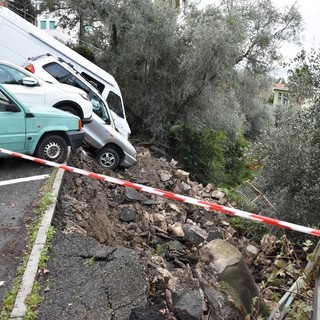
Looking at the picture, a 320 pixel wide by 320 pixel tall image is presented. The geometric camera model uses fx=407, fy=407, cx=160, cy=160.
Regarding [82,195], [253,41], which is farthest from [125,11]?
[82,195]

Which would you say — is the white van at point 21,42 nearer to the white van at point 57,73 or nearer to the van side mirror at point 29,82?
the white van at point 57,73

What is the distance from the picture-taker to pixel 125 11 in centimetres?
1923

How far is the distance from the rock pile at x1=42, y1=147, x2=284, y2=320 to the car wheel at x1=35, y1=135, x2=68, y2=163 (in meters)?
0.64

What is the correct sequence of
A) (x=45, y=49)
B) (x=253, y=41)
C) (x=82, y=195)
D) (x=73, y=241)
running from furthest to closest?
(x=253, y=41) → (x=45, y=49) → (x=82, y=195) → (x=73, y=241)

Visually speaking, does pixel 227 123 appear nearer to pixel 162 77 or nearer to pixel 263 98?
pixel 162 77

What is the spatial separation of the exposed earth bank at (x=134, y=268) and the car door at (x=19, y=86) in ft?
5.73

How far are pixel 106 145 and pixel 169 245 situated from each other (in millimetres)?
4642

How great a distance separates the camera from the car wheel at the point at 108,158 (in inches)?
445

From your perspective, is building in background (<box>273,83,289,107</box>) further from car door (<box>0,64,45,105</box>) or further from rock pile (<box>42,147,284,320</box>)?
car door (<box>0,64,45,105</box>)

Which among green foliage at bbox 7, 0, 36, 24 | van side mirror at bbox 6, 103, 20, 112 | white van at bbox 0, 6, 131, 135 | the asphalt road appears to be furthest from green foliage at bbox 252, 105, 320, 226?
green foliage at bbox 7, 0, 36, 24

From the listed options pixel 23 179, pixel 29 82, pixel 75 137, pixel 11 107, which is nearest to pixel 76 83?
pixel 29 82

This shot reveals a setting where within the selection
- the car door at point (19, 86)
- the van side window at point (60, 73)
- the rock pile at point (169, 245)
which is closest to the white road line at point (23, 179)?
the rock pile at point (169, 245)

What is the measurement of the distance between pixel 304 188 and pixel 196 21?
38.1 ft

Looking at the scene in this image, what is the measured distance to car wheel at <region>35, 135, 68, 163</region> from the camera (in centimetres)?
797
